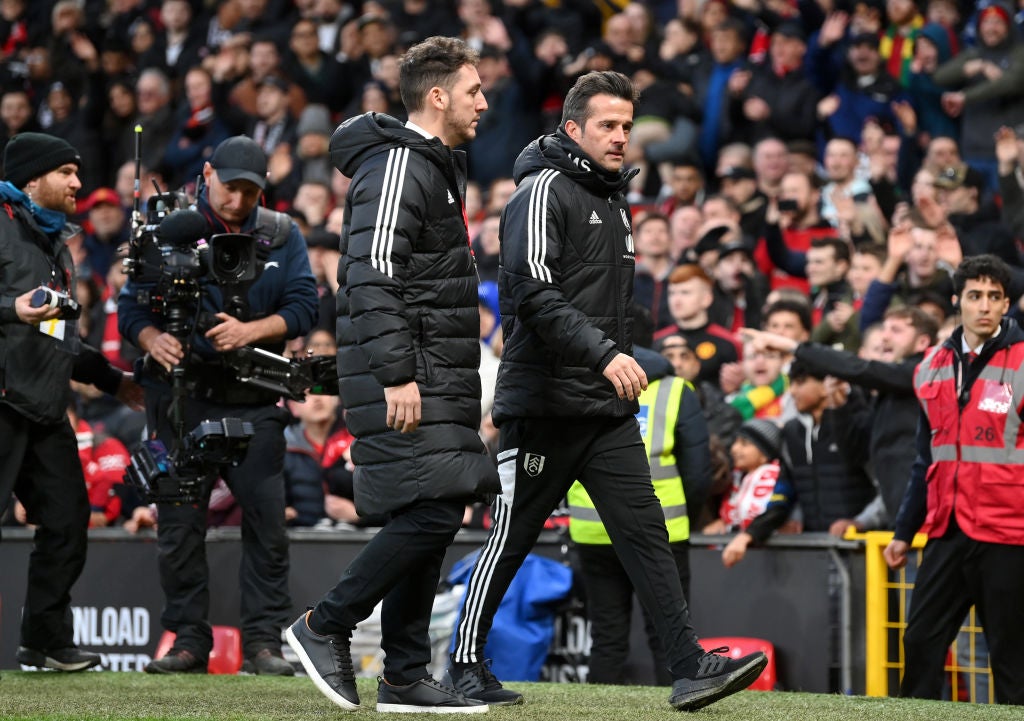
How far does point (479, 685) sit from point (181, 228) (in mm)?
2424

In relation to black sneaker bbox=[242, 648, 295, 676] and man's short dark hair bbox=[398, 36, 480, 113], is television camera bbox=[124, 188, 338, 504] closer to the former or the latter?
black sneaker bbox=[242, 648, 295, 676]

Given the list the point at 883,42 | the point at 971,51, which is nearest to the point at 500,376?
the point at 971,51

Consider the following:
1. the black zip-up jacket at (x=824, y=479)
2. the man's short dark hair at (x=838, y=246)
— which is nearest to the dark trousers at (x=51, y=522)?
the black zip-up jacket at (x=824, y=479)

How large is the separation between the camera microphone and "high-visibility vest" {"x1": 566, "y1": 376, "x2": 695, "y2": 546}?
2.18m

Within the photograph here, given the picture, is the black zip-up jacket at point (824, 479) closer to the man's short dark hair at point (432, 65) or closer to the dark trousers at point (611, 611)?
the dark trousers at point (611, 611)

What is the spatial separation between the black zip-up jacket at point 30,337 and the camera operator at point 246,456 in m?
0.41

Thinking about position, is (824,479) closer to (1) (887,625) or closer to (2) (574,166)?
(1) (887,625)

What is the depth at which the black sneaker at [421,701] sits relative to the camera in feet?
18.2

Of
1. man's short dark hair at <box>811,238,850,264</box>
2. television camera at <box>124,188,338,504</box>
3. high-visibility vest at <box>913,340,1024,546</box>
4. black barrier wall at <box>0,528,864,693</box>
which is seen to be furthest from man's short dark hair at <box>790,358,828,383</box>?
television camera at <box>124,188,338,504</box>

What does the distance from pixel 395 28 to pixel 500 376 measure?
11.0 metres

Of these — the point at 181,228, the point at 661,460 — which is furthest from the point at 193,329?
the point at 661,460

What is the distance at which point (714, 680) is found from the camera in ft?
18.1

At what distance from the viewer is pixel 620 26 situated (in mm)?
14445

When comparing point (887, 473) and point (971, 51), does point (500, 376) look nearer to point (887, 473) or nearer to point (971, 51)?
point (887, 473)
